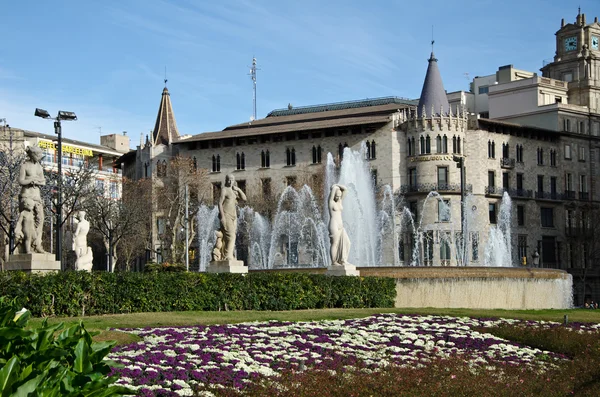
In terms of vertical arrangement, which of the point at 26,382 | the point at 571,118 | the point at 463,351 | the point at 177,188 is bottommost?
the point at 463,351

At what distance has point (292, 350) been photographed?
53.6 feet

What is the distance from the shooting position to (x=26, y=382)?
5.38 m

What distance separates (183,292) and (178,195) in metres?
61.6

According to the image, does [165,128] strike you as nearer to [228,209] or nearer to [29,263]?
[228,209]

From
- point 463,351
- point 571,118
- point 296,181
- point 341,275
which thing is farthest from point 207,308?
point 571,118

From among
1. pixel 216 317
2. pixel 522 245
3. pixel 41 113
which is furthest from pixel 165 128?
pixel 216 317

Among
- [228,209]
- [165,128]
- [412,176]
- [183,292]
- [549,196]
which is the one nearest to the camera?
[183,292]

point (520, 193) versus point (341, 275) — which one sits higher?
point (520, 193)

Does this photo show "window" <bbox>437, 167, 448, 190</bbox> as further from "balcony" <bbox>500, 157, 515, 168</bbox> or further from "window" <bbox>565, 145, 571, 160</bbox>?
"window" <bbox>565, 145, 571, 160</bbox>

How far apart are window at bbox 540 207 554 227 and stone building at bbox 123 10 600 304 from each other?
12cm

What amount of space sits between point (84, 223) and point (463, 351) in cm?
1863

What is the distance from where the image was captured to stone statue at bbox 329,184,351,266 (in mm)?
28953

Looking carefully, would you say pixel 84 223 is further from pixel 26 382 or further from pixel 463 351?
pixel 26 382

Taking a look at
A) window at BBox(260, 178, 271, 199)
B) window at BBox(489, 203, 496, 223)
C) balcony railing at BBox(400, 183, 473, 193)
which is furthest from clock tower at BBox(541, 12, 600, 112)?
window at BBox(260, 178, 271, 199)
